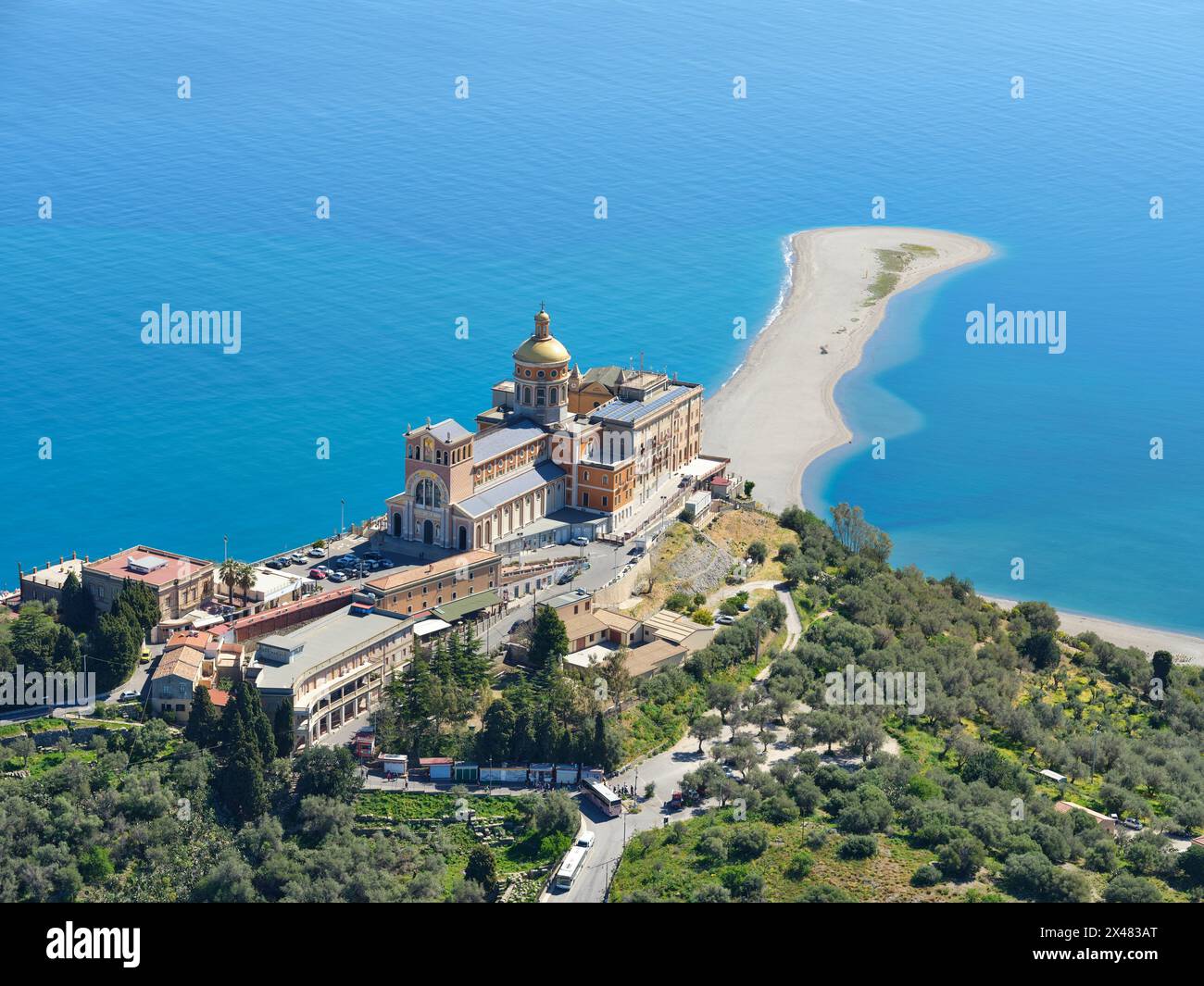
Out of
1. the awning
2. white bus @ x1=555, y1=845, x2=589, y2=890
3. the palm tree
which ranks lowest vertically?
white bus @ x1=555, y1=845, x2=589, y2=890

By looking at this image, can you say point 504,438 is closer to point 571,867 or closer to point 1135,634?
point 571,867

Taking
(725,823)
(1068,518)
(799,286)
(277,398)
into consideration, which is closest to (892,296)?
(799,286)

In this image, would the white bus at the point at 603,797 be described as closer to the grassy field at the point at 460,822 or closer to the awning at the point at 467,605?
the grassy field at the point at 460,822

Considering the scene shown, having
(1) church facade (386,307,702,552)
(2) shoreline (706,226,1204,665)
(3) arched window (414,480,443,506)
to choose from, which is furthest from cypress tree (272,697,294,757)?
(2) shoreline (706,226,1204,665)

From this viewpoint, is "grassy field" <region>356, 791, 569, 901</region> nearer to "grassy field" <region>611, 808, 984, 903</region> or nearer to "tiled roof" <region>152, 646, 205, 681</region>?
"grassy field" <region>611, 808, 984, 903</region>

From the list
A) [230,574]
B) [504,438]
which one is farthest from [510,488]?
[230,574]
